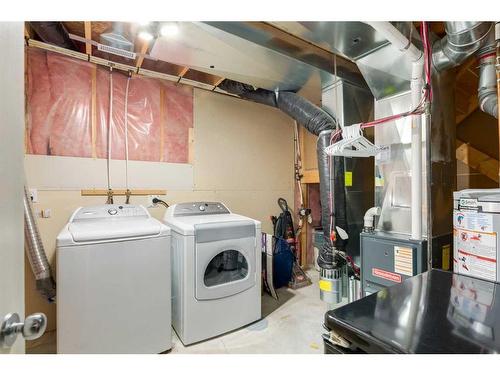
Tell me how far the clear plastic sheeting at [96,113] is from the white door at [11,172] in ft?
5.99

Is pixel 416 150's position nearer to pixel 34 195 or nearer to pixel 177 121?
pixel 177 121

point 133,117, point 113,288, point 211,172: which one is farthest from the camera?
point 211,172

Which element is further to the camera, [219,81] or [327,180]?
[219,81]

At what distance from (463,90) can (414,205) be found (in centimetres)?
186

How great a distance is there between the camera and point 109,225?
76.7 inches

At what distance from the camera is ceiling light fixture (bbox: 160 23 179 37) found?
1.66 meters

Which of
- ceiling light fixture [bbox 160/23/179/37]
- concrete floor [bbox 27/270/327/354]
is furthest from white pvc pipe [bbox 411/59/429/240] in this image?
ceiling light fixture [bbox 160/23/179/37]

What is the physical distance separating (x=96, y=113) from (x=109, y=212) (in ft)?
3.36

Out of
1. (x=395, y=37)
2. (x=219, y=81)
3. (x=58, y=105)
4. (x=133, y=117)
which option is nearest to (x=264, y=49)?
(x=395, y=37)

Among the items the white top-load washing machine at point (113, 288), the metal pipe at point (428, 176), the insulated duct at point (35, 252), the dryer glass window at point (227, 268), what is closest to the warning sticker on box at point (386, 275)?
the metal pipe at point (428, 176)

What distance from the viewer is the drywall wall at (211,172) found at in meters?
2.21

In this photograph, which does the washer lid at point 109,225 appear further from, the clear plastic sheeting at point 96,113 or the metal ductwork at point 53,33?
the metal ductwork at point 53,33

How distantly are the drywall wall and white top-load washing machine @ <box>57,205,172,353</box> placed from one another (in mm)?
556

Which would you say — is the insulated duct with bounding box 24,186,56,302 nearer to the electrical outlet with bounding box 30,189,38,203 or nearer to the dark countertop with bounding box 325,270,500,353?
the electrical outlet with bounding box 30,189,38,203
